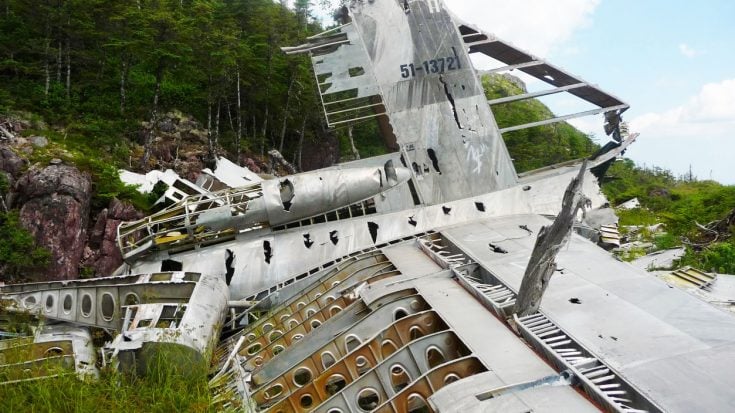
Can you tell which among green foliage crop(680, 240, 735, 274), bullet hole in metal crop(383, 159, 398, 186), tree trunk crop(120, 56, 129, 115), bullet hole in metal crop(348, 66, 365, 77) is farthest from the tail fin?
tree trunk crop(120, 56, 129, 115)

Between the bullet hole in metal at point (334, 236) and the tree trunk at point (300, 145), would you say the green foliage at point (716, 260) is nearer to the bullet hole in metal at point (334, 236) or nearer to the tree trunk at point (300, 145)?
the bullet hole in metal at point (334, 236)

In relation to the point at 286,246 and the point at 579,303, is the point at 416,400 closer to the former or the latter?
the point at 579,303

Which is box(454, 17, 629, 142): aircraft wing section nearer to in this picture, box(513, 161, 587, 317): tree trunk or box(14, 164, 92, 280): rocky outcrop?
box(513, 161, 587, 317): tree trunk

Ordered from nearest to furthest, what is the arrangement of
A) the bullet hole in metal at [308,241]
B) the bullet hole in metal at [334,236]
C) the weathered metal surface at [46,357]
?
the weathered metal surface at [46,357]
the bullet hole in metal at [308,241]
the bullet hole in metal at [334,236]

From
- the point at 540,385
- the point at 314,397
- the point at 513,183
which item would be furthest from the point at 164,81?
the point at 540,385

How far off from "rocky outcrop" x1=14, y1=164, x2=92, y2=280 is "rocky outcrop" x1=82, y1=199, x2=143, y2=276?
0.40 metres

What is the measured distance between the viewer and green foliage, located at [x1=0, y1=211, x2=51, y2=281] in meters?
14.1

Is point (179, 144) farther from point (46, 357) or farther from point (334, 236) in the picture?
point (46, 357)

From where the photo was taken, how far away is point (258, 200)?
11.3 m

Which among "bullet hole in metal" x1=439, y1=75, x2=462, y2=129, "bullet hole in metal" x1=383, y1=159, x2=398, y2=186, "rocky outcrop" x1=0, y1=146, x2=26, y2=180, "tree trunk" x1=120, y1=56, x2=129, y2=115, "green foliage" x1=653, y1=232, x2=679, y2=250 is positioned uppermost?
"tree trunk" x1=120, y1=56, x2=129, y2=115

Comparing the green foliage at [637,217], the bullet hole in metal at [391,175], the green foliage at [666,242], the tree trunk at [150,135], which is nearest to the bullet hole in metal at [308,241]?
the bullet hole in metal at [391,175]

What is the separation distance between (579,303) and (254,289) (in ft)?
22.1

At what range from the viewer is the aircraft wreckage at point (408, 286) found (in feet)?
19.1

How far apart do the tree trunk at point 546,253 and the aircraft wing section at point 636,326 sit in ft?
0.91
